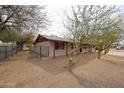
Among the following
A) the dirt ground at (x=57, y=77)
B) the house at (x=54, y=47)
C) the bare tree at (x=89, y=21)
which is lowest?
the dirt ground at (x=57, y=77)

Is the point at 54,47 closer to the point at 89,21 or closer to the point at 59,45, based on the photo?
the point at 59,45

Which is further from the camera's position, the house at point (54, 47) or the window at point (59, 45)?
the window at point (59, 45)

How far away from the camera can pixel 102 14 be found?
34.9 ft

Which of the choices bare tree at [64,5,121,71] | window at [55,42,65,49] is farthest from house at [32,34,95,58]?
bare tree at [64,5,121,71]

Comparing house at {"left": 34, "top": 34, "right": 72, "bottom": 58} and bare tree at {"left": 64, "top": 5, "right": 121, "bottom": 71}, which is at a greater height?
bare tree at {"left": 64, "top": 5, "right": 121, "bottom": 71}

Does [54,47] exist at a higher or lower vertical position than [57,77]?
higher

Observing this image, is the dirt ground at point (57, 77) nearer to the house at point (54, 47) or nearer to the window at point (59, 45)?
the house at point (54, 47)

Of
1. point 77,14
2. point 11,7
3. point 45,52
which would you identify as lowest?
point 45,52

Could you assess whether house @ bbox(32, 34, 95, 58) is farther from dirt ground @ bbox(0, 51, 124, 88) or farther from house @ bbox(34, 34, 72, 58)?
dirt ground @ bbox(0, 51, 124, 88)

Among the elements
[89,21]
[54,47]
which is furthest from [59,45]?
[89,21]

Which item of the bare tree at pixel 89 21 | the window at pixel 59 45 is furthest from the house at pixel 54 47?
the bare tree at pixel 89 21
